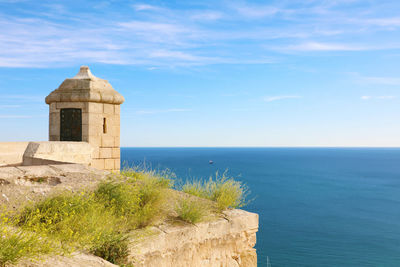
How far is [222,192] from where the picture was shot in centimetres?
583

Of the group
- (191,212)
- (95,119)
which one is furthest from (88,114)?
(191,212)

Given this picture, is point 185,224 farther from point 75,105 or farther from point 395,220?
point 395,220

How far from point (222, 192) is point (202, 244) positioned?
1335 millimetres

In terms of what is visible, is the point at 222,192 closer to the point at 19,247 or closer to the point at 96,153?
the point at 19,247

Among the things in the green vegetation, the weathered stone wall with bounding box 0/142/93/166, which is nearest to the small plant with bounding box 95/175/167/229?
the green vegetation

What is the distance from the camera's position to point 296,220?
46.1 m

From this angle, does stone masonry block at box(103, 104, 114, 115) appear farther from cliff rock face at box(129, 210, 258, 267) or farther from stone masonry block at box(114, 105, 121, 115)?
cliff rock face at box(129, 210, 258, 267)

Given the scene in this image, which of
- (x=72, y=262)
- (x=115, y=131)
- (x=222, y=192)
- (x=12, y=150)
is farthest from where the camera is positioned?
(x=12, y=150)

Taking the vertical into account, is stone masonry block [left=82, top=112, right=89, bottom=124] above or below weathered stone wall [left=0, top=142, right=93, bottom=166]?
above

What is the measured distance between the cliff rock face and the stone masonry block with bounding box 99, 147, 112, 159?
6223mm

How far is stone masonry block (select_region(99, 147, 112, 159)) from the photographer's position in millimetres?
10398

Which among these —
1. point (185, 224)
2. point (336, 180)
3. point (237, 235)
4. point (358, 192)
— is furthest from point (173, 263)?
point (336, 180)

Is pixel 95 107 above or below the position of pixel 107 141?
above

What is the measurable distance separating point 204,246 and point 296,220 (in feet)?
148
